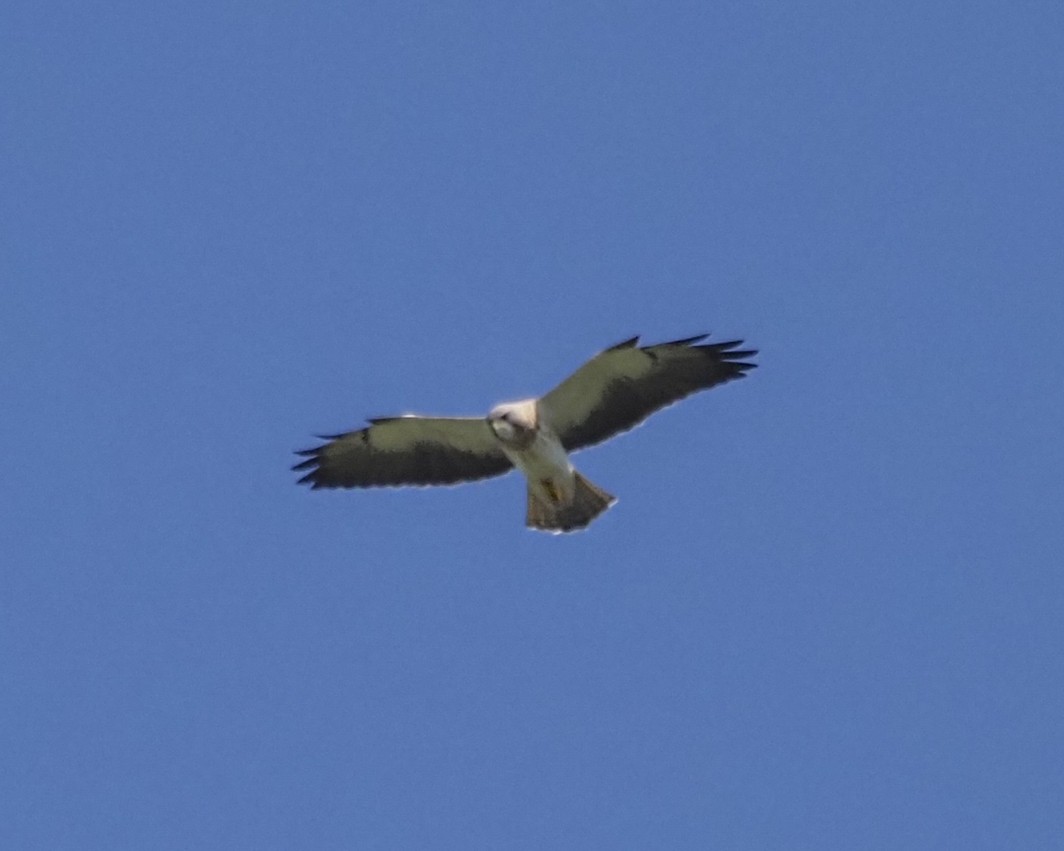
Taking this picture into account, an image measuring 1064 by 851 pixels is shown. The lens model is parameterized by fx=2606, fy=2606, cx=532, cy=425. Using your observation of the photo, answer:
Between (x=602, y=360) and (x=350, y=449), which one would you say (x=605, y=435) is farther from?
(x=350, y=449)

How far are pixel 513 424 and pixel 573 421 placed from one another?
76 centimetres

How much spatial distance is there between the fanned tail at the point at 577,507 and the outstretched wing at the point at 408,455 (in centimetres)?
60

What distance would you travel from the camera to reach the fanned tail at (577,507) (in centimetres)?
1992

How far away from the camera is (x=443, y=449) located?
810 inches

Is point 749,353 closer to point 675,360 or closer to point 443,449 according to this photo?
point 675,360

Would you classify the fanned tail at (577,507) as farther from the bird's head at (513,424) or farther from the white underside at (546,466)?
the bird's head at (513,424)

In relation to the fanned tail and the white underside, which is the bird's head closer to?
the white underside

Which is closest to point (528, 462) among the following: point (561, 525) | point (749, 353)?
point (561, 525)

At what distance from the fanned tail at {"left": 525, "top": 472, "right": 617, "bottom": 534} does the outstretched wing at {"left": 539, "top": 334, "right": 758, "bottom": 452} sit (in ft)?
1.23

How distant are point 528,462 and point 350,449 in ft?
6.10

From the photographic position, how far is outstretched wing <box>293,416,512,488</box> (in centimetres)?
2030

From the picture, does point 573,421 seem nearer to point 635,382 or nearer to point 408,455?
point 635,382

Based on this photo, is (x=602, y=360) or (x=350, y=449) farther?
(x=350, y=449)

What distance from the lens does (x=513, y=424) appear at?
1947 centimetres
